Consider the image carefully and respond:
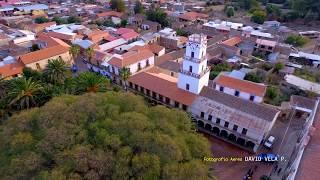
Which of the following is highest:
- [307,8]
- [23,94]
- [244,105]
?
[307,8]

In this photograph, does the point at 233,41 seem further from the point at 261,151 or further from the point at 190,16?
the point at 261,151

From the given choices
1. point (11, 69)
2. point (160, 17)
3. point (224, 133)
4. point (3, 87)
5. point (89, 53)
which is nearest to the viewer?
point (224, 133)

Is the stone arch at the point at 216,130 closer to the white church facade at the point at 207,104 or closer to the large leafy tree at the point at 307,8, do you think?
the white church facade at the point at 207,104

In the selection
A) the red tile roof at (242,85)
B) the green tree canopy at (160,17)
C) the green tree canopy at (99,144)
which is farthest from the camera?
the green tree canopy at (160,17)

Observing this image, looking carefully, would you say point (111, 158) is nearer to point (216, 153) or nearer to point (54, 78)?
point (216, 153)

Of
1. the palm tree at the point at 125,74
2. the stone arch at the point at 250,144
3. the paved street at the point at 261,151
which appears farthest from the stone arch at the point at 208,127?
the palm tree at the point at 125,74

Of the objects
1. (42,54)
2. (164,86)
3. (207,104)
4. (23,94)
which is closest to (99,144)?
(23,94)
